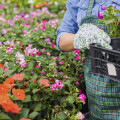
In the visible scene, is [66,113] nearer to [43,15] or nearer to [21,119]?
[21,119]

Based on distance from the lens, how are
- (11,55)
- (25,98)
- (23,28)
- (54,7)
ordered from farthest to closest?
(54,7) < (23,28) < (11,55) < (25,98)

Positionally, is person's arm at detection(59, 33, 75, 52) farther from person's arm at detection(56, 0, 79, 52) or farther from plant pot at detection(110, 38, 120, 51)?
plant pot at detection(110, 38, 120, 51)

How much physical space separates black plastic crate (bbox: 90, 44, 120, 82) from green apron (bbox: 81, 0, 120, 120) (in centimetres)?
19

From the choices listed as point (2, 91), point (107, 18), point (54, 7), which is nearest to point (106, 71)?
point (107, 18)

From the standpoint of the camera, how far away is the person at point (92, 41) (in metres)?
1.26

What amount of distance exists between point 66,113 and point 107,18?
Result: 698mm

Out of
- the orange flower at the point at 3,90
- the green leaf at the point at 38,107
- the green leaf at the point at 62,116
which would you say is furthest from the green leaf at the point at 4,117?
the green leaf at the point at 62,116

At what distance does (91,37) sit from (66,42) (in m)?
0.35

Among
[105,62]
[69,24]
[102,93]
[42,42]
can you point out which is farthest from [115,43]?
[42,42]

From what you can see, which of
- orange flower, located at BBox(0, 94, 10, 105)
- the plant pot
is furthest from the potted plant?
orange flower, located at BBox(0, 94, 10, 105)

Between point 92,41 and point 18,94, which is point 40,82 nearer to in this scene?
point 18,94

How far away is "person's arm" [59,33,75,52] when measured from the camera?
1.53 meters

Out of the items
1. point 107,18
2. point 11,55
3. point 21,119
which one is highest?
point 107,18

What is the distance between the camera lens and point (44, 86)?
150 centimetres
